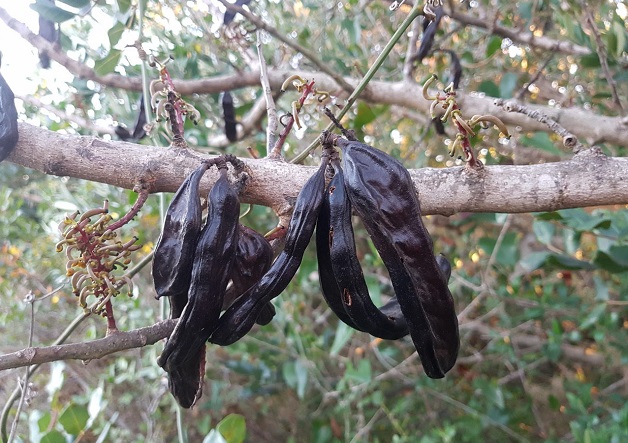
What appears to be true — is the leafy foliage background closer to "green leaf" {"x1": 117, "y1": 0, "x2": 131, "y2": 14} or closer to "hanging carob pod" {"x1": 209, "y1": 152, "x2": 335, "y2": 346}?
"green leaf" {"x1": 117, "y1": 0, "x2": 131, "y2": 14}

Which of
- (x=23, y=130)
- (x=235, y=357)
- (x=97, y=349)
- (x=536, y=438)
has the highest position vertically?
(x=23, y=130)

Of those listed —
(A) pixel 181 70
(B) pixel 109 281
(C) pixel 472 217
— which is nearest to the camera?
(B) pixel 109 281

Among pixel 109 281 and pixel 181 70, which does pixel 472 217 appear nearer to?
pixel 181 70

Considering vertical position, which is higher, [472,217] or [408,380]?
[472,217]

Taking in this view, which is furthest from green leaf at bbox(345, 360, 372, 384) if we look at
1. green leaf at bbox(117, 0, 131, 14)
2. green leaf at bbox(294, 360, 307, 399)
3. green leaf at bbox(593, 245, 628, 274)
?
green leaf at bbox(117, 0, 131, 14)

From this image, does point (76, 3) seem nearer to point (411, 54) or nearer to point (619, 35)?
point (411, 54)

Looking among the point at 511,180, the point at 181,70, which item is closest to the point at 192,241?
the point at 511,180

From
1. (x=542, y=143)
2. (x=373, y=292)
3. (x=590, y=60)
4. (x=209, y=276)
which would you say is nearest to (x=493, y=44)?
(x=590, y=60)
